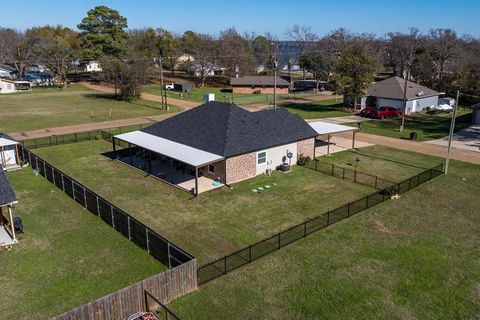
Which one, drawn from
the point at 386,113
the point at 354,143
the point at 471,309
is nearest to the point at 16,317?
the point at 471,309

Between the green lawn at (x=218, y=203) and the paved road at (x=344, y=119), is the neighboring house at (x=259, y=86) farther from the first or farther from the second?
the green lawn at (x=218, y=203)

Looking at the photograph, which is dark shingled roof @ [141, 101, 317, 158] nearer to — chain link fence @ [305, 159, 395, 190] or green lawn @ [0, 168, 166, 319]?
chain link fence @ [305, 159, 395, 190]

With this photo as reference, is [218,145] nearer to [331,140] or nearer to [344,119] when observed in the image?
[331,140]

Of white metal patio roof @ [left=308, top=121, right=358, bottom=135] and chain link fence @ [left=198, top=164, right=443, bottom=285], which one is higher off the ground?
white metal patio roof @ [left=308, top=121, right=358, bottom=135]

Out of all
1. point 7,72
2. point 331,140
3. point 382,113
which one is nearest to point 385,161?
point 331,140

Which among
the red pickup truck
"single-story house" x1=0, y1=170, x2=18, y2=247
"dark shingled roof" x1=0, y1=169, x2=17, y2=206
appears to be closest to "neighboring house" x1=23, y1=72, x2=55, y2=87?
the red pickup truck

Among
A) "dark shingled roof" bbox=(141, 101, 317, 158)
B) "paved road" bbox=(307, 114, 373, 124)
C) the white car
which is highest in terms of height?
"dark shingled roof" bbox=(141, 101, 317, 158)

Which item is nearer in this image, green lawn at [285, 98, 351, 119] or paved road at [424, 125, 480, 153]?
paved road at [424, 125, 480, 153]

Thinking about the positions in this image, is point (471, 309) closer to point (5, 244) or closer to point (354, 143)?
point (5, 244)
